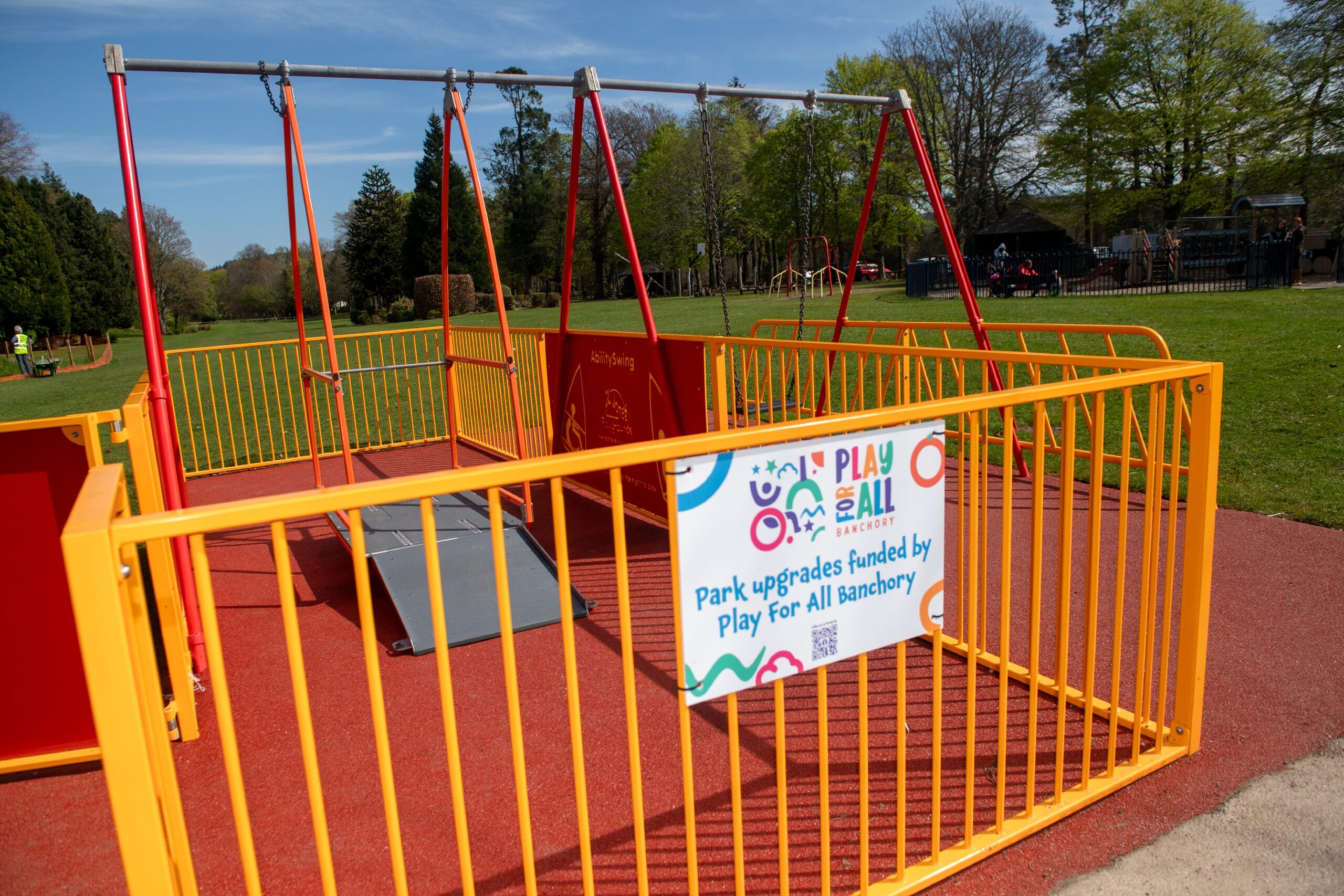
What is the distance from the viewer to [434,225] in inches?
1813

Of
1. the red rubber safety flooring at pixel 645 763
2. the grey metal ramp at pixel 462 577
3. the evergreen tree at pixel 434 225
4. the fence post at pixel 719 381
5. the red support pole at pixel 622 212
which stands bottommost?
the red rubber safety flooring at pixel 645 763

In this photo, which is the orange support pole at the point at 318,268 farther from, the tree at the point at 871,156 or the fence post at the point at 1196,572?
the tree at the point at 871,156

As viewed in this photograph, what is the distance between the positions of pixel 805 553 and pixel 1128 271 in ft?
89.8

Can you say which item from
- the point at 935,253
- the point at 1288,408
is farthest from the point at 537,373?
the point at 935,253

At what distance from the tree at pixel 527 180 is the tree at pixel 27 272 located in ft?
80.5

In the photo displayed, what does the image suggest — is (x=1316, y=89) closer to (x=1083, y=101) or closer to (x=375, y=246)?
(x=1083, y=101)

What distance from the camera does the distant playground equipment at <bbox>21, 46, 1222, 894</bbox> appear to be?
1.87 meters

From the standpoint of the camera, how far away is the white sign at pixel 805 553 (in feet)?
7.39

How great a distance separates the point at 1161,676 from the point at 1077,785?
510mm

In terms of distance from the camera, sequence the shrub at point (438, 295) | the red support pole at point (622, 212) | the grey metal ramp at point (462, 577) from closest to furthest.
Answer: the grey metal ramp at point (462, 577) < the red support pole at point (622, 212) < the shrub at point (438, 295)

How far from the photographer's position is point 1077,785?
10.8 ft

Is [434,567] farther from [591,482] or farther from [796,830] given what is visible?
[591,482]

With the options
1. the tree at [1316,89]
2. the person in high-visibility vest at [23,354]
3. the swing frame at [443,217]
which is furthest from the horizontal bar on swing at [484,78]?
the tree at [1316,89]

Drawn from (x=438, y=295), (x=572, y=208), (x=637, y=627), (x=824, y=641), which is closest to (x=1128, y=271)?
(x=572, y=208)
